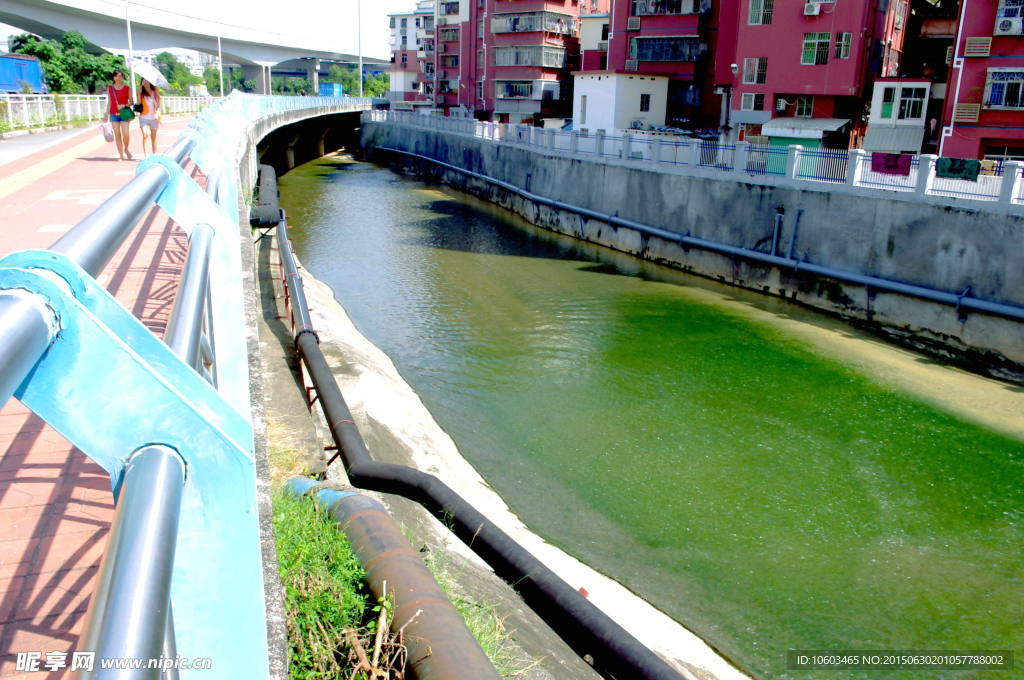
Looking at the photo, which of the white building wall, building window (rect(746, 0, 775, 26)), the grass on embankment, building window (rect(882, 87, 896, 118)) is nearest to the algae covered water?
the grass on embankment

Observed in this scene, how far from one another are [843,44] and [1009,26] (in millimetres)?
6298

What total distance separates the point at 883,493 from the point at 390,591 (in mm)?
8648

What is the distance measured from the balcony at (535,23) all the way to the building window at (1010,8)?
3250cm

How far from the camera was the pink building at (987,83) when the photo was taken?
76.1 feet

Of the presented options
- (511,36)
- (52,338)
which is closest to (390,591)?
(52,338)

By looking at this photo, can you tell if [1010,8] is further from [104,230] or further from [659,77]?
[104,230]

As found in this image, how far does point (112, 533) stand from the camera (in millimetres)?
1178

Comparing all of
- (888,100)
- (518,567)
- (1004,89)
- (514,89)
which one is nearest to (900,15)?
(888,100)

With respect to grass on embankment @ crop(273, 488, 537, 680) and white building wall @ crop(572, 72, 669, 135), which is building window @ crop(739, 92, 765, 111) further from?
grass on embankment @ crop(273, 488, 537, 680)

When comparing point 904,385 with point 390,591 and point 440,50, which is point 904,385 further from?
point 440,50

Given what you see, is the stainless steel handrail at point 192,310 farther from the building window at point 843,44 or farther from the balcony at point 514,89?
the balcony at point 514,89

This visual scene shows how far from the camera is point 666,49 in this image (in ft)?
130

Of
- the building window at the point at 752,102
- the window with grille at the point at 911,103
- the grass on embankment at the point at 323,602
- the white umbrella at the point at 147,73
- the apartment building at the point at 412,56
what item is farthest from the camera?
the apartment building at the point at 412,56

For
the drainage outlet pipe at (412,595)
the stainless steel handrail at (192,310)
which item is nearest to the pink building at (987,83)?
the drainage outlet pipe at (412,595)
